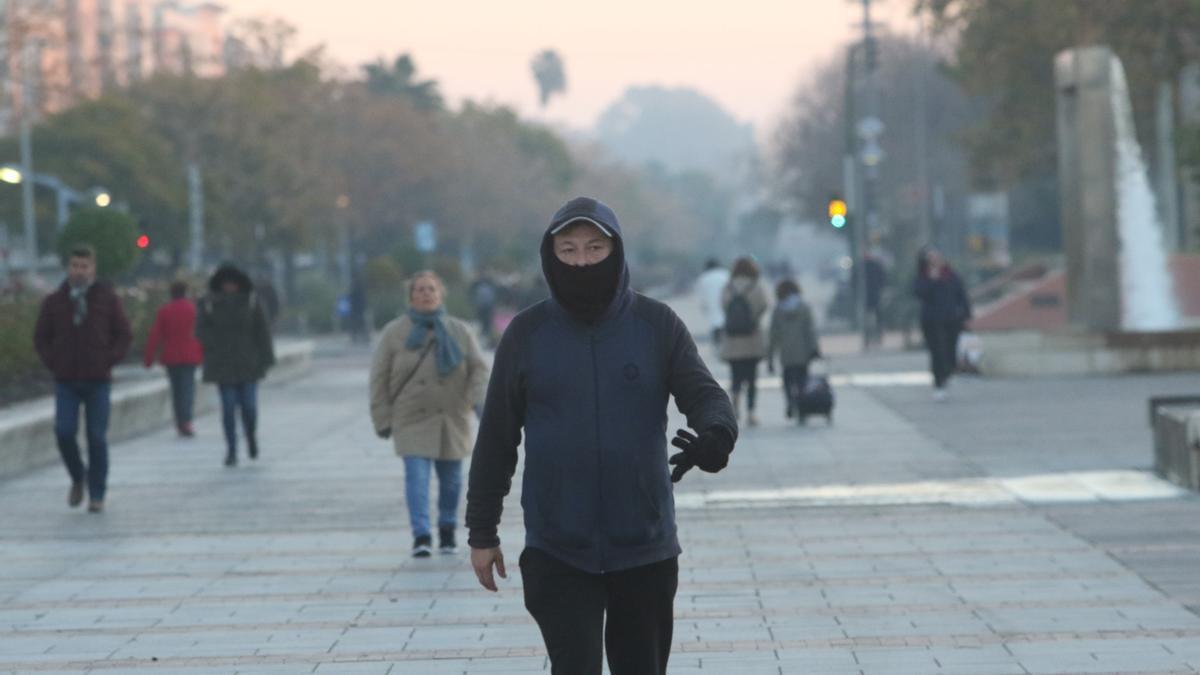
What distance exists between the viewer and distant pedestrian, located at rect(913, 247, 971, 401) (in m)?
21.7

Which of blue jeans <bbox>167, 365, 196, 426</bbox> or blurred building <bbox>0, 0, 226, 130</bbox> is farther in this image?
blurred building <bbox>0, 0, 226, 130</bbox>

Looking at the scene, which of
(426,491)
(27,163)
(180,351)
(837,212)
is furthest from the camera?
(27,163)

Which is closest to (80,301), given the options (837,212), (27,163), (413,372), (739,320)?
(413,372)

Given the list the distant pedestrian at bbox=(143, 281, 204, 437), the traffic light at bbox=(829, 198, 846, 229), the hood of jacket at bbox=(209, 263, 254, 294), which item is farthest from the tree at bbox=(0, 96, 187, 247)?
the hood of jacket at bbox=(209, 263, 254, 294)

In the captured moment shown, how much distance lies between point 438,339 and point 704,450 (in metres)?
6.08

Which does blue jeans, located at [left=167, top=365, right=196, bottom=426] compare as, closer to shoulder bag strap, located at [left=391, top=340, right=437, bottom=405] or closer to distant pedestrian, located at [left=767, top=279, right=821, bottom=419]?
distant pedestrian, located at [left=767, top=279, right=821, bottom=419]

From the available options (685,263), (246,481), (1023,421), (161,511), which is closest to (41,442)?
(246,481)

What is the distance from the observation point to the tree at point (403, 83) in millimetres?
96500

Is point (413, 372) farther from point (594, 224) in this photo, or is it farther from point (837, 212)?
point (837, 212)

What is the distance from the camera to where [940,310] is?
21.7 meters

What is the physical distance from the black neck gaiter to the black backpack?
13789 millimetres

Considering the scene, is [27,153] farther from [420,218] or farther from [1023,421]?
[1023,421]

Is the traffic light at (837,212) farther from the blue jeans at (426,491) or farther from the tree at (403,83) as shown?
the tree at (403,83)

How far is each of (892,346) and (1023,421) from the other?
18.8m
